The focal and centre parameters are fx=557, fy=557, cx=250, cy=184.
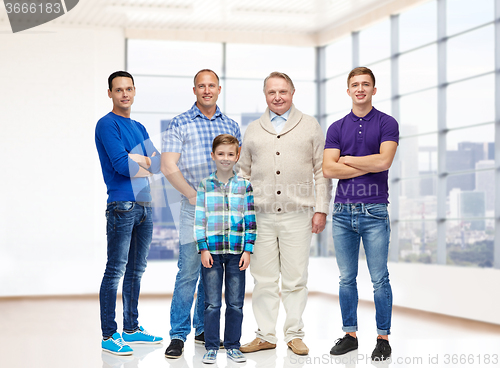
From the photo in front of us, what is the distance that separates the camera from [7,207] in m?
7.64

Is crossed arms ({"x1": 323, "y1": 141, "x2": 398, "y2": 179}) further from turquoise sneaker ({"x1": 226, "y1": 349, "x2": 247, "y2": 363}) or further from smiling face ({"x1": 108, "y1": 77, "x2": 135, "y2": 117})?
smiling face ({"x1": 108, "y1": 77, "x2": 135, "y2": 117})

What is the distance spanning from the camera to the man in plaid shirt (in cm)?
346

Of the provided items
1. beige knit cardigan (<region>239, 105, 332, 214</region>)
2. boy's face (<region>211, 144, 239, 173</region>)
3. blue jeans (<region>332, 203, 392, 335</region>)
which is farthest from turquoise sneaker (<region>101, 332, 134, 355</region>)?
blue jeans (<region>332, 203, 392, 335</region>)

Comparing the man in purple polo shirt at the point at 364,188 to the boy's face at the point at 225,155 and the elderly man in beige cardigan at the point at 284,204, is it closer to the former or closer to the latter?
the elderly man in beige cardigan at the point at 284,204

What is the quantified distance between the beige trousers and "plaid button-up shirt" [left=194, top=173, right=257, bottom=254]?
35cm

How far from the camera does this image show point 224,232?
10.4 feet

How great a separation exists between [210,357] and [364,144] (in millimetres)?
1563

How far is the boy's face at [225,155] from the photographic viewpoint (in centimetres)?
315

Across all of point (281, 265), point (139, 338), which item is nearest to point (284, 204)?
point (281, 265)

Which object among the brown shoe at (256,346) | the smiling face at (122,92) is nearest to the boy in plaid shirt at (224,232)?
the brown shoe at (256,346)

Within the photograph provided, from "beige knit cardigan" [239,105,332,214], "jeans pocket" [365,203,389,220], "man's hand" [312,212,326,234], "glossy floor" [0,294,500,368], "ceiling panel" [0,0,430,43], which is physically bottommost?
"glossy floor" [0,294,500,368]

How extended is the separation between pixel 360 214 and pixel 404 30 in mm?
4797

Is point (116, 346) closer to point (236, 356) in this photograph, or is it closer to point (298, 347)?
point (236, 356)

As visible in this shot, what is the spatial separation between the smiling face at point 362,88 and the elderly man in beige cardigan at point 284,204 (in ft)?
1.10
